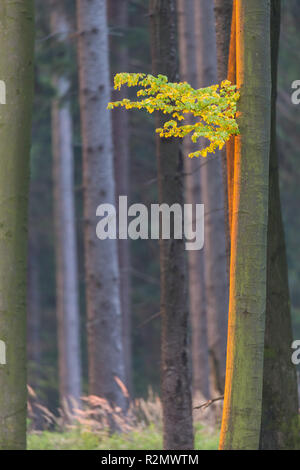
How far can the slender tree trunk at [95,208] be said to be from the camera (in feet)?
40.7

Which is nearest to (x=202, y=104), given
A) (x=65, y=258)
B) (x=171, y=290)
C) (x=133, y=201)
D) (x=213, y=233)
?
(x=171, y=290)

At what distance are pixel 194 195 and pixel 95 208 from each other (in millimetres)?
3852

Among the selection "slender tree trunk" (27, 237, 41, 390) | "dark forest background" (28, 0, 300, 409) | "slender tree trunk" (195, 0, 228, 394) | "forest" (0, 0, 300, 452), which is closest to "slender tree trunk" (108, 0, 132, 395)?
"forest" (0, 0, 300, 452)

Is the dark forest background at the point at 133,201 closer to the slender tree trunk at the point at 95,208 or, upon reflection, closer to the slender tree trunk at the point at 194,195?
the slender tree trunk at the point at 194,195

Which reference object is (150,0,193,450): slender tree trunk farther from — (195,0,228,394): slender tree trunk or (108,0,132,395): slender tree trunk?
(108,0,132,395): slender tree trunk

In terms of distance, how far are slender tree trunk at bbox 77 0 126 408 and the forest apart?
0.08 feet

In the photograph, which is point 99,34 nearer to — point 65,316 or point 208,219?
point 208,219

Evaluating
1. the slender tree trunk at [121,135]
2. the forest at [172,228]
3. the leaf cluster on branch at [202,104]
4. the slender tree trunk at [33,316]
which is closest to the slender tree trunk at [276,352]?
the forest at [172,228]

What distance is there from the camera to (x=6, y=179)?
6.48 metres

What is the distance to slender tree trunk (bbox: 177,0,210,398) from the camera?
15.7 m

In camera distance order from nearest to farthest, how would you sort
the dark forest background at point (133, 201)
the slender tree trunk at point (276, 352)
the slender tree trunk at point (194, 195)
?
the slender tree trunk at point (276, 352)
the slender tree trunk at point (194, 195)
the dark forest background at point (133, 201)

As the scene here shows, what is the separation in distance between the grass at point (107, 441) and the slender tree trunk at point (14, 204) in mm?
3798

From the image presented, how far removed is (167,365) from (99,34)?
20.4 ft
